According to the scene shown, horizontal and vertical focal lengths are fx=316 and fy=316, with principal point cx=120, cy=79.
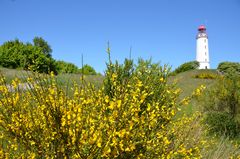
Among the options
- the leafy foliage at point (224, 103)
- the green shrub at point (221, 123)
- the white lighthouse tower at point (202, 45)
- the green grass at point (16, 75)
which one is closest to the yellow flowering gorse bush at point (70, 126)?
the green grass at point (16, 75)

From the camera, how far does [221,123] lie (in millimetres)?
13070

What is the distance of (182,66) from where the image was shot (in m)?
57.4

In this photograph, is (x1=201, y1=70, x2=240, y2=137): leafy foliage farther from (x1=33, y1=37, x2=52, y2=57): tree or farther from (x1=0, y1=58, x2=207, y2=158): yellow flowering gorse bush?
(x1=33, y1=37, x2=52, y2=57): tree

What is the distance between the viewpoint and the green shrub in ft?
42.5

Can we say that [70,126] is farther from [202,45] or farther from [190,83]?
[202,45]

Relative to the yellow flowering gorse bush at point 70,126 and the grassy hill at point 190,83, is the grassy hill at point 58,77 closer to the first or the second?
the yellow flowering gorse bush at point 70,126

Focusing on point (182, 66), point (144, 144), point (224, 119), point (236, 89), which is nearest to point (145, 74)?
point (144, 144)

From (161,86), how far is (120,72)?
0.96 metres

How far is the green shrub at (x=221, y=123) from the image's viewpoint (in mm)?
12945

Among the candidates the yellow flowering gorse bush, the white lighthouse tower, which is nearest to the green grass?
the yellow flowering gorse bush

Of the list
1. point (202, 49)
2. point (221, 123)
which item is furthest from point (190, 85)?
point (202, 49)

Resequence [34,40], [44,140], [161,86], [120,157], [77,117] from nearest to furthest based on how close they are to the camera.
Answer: [77,117]
[44,140]
[120,157]
[161,86]
[34,40]

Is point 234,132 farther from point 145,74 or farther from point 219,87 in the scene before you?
point 145,74

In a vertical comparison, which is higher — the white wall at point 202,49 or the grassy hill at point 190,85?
the white wall at point 202,49
